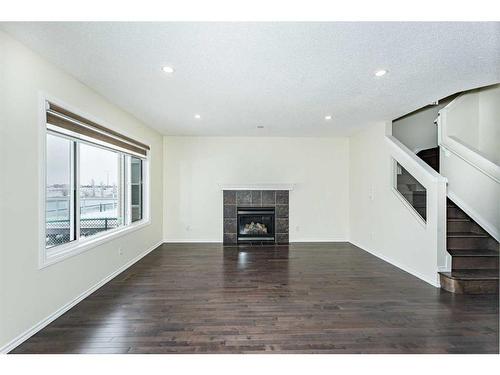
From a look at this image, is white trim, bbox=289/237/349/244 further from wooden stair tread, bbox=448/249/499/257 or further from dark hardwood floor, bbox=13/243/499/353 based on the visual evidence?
wooden stair tread, bbox=448/249/499/257

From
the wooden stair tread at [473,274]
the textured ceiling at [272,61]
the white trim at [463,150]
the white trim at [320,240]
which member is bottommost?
the white trim at [320,240]

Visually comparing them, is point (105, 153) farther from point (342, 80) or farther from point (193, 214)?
point (342, 80)

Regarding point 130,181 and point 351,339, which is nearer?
point 351,339

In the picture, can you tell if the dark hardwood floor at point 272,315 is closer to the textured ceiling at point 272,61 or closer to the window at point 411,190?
the window at point 411,190

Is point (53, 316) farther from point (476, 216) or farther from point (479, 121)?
point (479, 121)

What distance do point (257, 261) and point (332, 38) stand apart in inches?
140

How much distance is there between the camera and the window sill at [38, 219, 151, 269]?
228cm

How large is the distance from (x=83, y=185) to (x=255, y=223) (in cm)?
371

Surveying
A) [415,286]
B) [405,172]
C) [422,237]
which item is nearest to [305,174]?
[405,172]

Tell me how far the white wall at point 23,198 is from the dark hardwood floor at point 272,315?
259mm

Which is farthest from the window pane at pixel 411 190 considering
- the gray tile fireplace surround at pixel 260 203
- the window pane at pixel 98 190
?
the window pane at pixel 98 190

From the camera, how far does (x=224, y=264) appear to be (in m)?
4.15

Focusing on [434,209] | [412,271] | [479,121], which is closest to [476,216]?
[434,209]

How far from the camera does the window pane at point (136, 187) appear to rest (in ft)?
15.1
